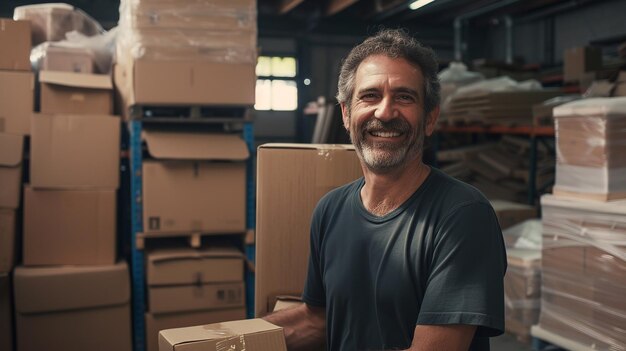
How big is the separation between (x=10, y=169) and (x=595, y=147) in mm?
3436

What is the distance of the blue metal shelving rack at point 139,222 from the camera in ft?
13.4

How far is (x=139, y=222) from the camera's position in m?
4.11

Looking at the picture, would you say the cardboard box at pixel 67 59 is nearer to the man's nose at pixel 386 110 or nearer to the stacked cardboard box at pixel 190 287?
the stacked cardboard box at pixel 190 287

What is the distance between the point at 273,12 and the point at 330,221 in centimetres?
953

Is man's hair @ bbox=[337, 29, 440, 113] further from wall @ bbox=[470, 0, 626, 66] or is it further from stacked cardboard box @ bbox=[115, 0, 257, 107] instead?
wall @ bbox=[470, 0, 626, 66]

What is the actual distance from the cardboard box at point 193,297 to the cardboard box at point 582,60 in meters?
4.75

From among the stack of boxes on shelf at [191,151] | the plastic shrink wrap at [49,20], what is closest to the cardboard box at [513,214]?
the stack of boxes on shelf at [191,151]

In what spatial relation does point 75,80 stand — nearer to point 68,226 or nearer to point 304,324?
point 68,226

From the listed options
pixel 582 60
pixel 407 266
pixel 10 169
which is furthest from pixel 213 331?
pixel 582 60

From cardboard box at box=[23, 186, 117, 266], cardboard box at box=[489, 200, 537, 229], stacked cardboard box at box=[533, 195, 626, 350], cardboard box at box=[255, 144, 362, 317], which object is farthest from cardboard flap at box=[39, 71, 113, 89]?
cardboard box at box=[489, 200, 537, 229]

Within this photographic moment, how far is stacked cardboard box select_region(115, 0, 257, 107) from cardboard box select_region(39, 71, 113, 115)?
20 centimetres

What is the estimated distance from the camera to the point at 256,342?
1731mm

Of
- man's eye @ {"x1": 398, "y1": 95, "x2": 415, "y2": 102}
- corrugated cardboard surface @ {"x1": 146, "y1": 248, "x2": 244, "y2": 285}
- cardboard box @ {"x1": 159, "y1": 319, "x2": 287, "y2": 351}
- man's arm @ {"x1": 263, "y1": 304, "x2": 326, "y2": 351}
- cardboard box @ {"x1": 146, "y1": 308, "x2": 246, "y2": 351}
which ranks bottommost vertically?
cardboard box @ {"x1": 146, "y1": 308, "x2": 246, "y2": 351}

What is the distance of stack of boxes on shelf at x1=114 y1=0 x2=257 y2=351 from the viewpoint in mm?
3922
